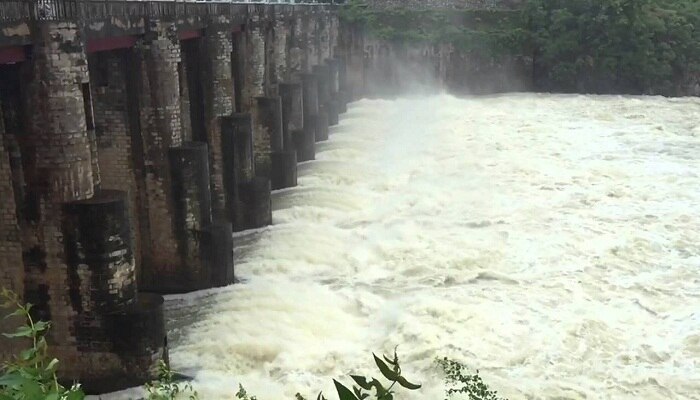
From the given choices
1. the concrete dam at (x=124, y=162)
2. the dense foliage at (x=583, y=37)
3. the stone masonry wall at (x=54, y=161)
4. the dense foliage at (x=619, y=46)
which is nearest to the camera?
the stone masonry wall at (x=54, y=161)

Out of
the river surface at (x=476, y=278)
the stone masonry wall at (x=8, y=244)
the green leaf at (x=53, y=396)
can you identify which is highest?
the green leaf at (x=53, y=396)

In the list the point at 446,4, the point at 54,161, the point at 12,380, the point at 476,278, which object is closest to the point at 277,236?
the point at 476,278

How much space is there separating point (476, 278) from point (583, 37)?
33.9 m

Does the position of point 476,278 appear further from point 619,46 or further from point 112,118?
point 619,46

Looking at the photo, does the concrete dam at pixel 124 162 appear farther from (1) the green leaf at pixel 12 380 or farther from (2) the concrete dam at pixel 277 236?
(1) the green leaf at pixel 12 380

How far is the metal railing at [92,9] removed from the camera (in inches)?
414

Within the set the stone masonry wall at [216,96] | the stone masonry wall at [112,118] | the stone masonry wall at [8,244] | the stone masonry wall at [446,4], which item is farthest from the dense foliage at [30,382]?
the stone masonry wall at [446,4]

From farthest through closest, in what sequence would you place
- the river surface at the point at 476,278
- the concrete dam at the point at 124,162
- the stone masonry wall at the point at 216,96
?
the stone masonry wall at the point at 216,96, the river surface at the point at 476,278, the concrete dam at the point at 124,162

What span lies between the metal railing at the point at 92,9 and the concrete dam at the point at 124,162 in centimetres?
3

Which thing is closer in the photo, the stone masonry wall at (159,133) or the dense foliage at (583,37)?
the stone masonry wall at (159,133)

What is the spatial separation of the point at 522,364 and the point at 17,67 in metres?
9.06

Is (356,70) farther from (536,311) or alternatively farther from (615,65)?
(536,311)

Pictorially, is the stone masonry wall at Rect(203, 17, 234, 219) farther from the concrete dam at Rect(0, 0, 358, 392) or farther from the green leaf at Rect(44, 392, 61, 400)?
the green leaf at Rect(44, 392, 61, 400)

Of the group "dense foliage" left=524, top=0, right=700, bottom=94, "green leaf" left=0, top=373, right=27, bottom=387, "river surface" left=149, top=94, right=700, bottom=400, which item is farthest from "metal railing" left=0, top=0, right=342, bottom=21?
"dense foliage" left=524, top=0, right=700, bottom=94
